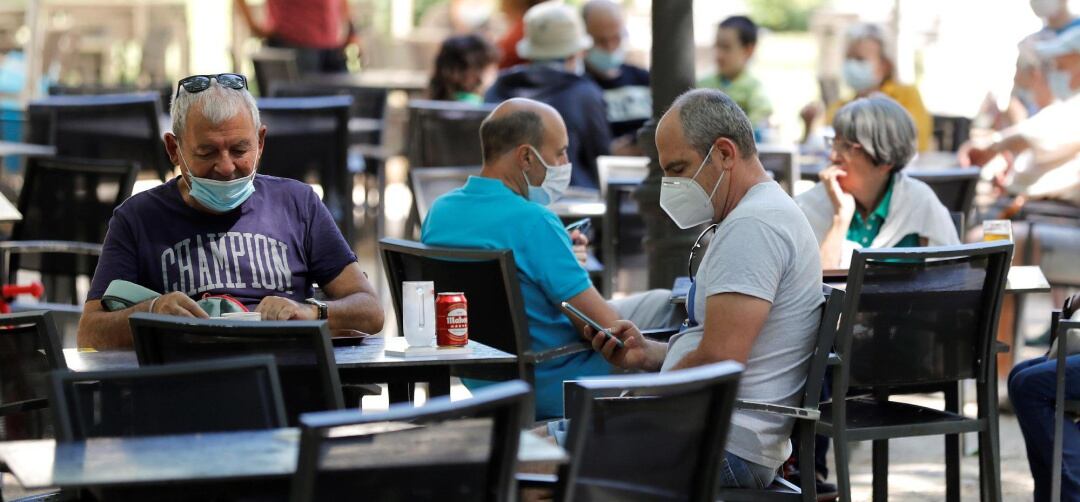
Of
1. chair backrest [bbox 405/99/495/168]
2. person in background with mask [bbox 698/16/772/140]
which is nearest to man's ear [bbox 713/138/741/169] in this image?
chair backrest [bbox 405/99/495/168]

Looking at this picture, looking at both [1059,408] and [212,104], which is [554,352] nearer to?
[212,104]

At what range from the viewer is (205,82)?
3898mm

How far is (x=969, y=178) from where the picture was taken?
613 centimetres

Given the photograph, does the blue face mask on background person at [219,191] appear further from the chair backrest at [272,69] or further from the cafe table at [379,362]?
the chair backrest at [272,69]

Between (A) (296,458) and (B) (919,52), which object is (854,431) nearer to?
(A) (296,458)

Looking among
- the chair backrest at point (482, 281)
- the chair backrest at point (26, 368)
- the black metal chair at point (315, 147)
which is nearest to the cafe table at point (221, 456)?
the chair backrest at point (26, 368)

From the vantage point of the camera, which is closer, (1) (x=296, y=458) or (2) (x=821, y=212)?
(1) (x=296, y=458)

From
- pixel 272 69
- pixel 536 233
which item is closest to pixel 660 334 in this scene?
pixel 536 233

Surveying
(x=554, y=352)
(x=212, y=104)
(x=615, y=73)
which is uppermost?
Result: (x=615, y=73)

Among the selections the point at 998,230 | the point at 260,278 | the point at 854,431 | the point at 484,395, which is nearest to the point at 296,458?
the point at 484,395

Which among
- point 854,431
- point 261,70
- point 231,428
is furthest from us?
point 261,70

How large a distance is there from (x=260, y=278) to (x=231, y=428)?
1.35 metres

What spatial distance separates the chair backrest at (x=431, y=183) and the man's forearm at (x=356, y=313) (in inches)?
110

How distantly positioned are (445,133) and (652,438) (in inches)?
207
